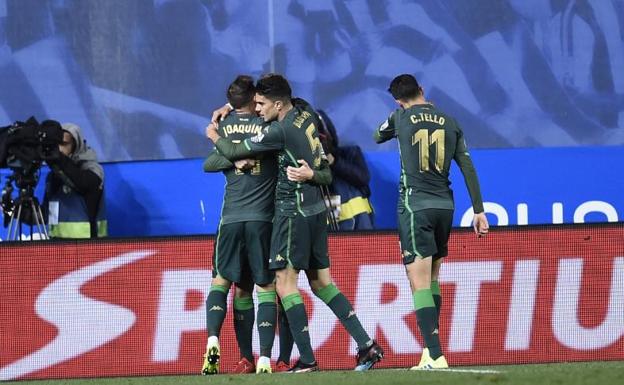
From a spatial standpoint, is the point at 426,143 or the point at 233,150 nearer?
the point at 426,143

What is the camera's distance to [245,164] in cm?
966

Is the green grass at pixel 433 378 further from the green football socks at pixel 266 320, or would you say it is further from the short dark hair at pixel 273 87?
the short dark hair at pixel 273 87

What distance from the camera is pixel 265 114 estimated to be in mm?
9492

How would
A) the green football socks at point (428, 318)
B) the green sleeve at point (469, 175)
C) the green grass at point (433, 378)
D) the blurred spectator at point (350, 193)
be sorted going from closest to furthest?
1. the green grass at point (433, 378)
2. the green football socks at point (428, 318)
3. the green sleeve at point (469, 175)
4. the blurred spectator at point (350, 193)

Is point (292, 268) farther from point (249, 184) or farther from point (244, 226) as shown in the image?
point (249, 184)

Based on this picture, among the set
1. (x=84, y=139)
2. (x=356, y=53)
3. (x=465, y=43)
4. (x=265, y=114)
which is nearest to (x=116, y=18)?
(x=84, y=139)

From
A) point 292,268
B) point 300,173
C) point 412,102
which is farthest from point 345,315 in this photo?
point 412,102

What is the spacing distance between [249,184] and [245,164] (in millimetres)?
146

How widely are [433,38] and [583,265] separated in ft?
10.8

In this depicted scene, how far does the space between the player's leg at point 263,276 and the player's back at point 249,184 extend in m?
0.09

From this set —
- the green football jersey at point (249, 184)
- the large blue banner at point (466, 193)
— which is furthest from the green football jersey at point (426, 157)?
the large blue banner at point (466, 193)

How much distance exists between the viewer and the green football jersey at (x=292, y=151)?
937cm

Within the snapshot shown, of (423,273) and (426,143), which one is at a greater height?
(426,143)

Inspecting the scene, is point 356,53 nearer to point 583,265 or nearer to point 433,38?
point 433,38
